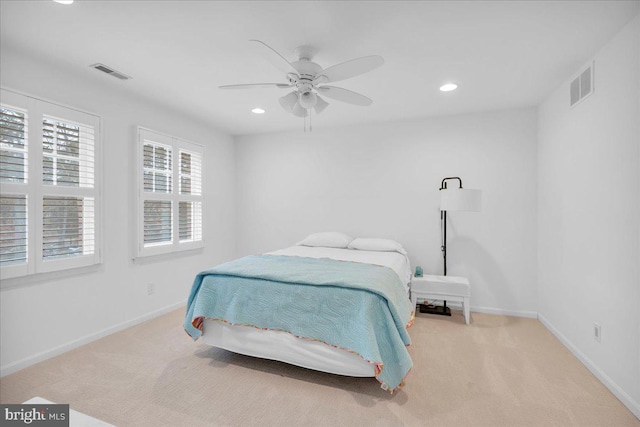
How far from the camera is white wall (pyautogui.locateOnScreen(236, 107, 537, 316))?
3.69 metres

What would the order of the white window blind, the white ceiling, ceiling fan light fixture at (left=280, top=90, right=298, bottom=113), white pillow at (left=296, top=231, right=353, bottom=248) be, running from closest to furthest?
the white ceiling → the white window blind → ceiling fan light fixture at (left=280, top=90, right=298, bottom=113) → white pillow at (left=296, top=231, right=353, bottom=248)

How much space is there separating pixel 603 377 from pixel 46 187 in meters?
4.57

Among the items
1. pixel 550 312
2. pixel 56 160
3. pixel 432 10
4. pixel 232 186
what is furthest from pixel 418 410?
pixel 232 186

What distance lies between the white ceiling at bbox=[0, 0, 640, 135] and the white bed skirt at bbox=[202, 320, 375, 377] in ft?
6.70

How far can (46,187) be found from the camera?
2.53m

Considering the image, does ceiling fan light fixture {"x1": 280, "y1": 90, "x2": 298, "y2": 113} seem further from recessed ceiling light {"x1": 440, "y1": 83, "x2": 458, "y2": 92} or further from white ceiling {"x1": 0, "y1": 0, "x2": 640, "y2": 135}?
recessed ceiling light {"x1": 440, "y1": 83, "x2": 458, "y2": 92}

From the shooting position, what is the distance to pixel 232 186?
5.02 m

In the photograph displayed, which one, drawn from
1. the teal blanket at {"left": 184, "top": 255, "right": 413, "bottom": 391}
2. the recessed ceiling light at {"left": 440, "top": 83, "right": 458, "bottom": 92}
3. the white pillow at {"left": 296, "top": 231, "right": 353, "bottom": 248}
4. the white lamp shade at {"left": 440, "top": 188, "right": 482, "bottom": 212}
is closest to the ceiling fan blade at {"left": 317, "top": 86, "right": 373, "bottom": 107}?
the recessed ceiling light at {"left": 440, "top": 83, "right": 458, "bottom": 92}

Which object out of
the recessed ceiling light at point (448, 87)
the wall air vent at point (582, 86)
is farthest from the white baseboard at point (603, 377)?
the recessed ceiling light at point (448, 87)

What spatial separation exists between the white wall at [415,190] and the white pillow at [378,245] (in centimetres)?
36

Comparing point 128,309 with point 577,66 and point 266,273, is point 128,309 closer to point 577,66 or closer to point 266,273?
point 266,273

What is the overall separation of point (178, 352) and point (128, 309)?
1013 mm

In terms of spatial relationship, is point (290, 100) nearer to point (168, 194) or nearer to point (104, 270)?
point (168, 194)

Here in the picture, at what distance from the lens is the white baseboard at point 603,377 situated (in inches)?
76.0
